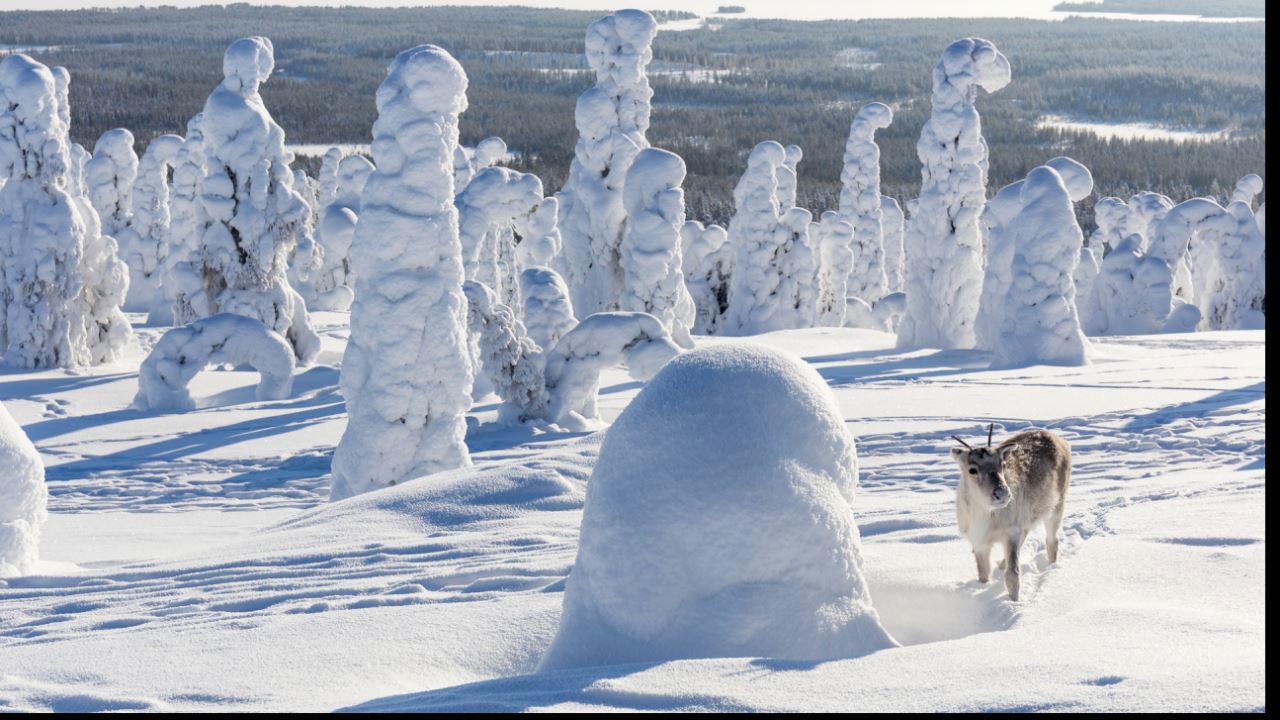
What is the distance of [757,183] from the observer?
27.1 metres

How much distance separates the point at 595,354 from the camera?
13.5 m

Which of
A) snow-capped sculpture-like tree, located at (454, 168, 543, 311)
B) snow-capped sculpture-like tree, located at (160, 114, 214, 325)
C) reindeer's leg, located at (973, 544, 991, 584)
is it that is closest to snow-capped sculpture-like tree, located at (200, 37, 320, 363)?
snow-capped sculpture-like tree, located at (454, 168, 543, 311)

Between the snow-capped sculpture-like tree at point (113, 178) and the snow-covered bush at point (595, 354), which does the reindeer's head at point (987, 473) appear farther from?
the snow-capped sculpture-like tree at point (113, 178)

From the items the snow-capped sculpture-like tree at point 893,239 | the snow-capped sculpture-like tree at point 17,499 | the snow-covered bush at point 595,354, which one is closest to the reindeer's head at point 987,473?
the snow-capped sculpture-like tree at point 17,499

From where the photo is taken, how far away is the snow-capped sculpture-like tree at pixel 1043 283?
16672 mm

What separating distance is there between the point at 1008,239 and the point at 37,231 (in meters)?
14.3

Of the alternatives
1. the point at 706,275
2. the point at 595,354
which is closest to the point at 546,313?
the point at 595,354

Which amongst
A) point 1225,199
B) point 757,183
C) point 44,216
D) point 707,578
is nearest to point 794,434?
point 707,578

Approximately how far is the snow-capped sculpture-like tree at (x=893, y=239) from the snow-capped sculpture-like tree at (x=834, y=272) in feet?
33.0

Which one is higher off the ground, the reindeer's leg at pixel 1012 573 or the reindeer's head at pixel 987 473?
the reindeer's head at pixel 987 473

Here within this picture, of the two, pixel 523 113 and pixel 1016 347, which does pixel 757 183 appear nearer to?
pixel 1016 347

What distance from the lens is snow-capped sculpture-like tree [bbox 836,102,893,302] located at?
3189 cm

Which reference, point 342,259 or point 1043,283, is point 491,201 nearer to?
point 1043,283

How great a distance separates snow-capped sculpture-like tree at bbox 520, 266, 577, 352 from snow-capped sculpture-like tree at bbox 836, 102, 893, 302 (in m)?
17.2
